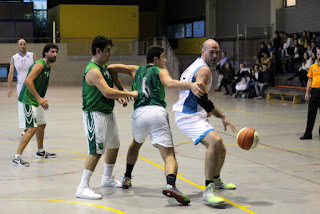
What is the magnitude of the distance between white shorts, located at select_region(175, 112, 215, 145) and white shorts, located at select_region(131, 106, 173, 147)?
0.20 metres

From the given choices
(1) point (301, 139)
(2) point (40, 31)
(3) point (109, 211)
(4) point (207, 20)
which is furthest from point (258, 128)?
(2) point (40, 31)

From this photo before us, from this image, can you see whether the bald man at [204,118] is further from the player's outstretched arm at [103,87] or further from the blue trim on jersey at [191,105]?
the player's outstretched arm at [103,87]

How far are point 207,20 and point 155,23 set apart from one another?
9.85 m

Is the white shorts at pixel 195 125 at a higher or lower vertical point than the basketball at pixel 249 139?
higher

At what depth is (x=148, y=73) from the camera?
6777mm

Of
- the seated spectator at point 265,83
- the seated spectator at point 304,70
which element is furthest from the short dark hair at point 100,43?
the seated spectator at point 265,83

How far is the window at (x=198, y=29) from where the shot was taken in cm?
3853

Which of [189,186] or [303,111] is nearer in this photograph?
[189,186]

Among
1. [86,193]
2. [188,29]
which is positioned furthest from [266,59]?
[86,193]

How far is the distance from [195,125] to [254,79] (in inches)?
668

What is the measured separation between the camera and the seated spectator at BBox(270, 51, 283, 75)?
2305 cm

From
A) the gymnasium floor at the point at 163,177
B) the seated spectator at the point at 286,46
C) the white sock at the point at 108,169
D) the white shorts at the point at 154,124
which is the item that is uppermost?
the seated spectator at the point at 286,46

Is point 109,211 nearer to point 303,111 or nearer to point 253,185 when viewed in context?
point 253,185

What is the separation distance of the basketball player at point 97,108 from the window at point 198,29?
1256 inches
